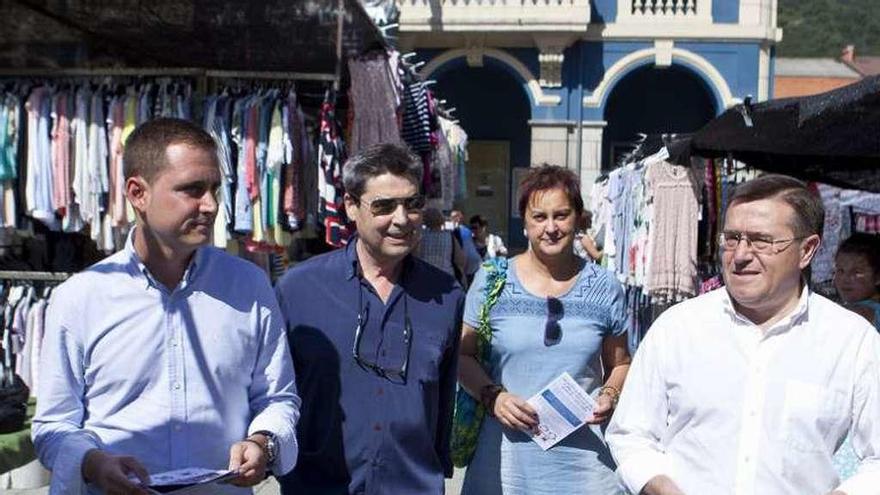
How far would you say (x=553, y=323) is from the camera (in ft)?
11.8

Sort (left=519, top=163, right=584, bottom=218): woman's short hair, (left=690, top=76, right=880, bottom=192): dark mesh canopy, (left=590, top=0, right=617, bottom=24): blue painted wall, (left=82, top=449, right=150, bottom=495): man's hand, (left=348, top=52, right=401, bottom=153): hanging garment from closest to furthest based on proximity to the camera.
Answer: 1. (left=82, top=449, right=150, bottom=495): man's hand
2. (left=519, top=163, right=584, bottom=218): woman's short hair
3. (left=690, top=76, right=880, bottom=192): dark mesh canopy
4. (left=348, top=52, right=401, bottom=153): hanging garment
5. (left=590, top=0, right=617, bottom=24): blue painted wall

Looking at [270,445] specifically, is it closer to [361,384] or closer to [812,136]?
[361,384]

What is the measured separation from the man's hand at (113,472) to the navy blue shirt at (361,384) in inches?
28.9

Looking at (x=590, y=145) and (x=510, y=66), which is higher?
(x=510, y=66)

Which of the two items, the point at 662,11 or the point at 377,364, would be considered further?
the point at 662,11

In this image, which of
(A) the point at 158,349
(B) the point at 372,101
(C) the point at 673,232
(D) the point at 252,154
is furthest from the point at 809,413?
(C) the point at 673,232

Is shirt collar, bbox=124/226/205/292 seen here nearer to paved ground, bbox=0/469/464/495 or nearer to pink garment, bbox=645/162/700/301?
paved ground, bbox=0/469/464/495

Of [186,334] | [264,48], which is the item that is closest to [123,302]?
[186,334]

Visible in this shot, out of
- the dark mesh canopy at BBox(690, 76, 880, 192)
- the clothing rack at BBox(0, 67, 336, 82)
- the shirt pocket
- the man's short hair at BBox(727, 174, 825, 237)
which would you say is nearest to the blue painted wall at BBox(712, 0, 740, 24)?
the dark mesh canopy at BBox(690, 76, 880, 192)

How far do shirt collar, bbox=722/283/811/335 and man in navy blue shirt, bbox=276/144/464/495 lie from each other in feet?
2.99

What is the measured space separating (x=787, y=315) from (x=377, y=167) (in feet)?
4.06

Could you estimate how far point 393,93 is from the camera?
712 cm

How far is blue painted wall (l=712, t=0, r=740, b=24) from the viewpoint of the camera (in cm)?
2208

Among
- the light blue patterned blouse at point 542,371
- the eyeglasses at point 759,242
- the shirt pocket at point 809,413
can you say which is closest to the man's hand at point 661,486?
the shirt pocket at point 809,413
